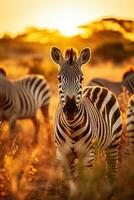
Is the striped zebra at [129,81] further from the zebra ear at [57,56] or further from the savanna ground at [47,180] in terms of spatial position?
the zebra ear at [57,56]

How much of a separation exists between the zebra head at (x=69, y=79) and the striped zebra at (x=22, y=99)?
578 cm

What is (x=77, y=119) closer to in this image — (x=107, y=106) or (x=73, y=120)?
(x=73, y=120)

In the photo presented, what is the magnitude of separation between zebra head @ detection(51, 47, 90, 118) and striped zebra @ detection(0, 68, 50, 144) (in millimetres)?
5782

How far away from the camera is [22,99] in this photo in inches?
626

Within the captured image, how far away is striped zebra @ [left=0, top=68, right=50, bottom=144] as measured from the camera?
47.3ft

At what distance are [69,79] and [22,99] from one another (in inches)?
340

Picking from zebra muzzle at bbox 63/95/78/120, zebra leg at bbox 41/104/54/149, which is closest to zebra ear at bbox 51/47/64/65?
zebra muzzle at bbox 63/95/78/120

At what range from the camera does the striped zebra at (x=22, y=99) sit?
14.4 m

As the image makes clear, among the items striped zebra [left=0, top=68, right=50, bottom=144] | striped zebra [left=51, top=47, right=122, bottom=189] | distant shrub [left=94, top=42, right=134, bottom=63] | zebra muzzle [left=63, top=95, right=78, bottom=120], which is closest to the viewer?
zebra muzzle [left=63, top=95, right=78, bottom=120]

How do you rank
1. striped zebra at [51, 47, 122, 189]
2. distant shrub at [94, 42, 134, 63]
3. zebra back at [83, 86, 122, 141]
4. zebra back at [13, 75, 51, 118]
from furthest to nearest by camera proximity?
distant shrub at [94, 42, 134, 63] < zebra back at [13, 75, 51, 118] < zebra back at [83, 86, 122, 141] < striped zebra at [51, 47, 122, 189]

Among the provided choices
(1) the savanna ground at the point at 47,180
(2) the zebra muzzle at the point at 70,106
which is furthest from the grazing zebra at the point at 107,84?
(2) the zebra muzzle at the point at 70,106

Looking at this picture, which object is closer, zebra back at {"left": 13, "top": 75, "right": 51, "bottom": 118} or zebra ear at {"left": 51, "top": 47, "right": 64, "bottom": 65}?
zebra ear at {"left": 51, "top": 47, "right": 64, "bottom": 65}

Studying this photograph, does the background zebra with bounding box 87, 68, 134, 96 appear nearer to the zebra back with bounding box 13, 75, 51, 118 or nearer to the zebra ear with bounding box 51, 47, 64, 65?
the zebra back with bounding box 13, 75, 51, 118

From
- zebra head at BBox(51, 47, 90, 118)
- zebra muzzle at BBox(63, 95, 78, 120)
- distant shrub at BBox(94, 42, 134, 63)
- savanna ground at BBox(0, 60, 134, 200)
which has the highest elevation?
distant shrub at BBox(94, 42, 134, 63)
